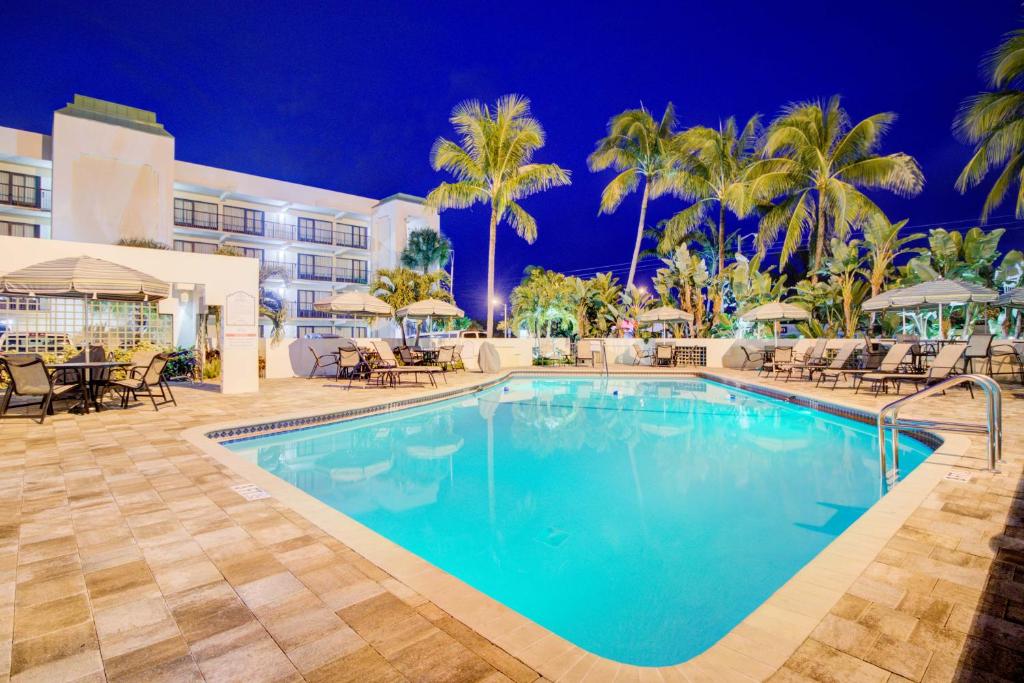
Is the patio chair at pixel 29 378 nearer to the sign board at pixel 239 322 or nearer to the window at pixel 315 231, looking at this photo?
the sign board at pixel 239 322

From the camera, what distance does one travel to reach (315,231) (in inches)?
1278

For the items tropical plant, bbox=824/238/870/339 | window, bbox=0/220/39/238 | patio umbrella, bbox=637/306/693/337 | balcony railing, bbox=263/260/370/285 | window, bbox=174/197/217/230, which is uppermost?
window, bbox=174/197/217/230

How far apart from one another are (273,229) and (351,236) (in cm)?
490

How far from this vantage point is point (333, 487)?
4.99m

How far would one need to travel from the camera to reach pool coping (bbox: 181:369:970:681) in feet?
5.72

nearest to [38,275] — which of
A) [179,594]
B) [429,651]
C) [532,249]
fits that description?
[179,594]

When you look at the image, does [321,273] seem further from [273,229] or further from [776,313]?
[776,313]

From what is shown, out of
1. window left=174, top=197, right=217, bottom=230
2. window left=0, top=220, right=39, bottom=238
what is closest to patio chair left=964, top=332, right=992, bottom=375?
window left=174, top=197, right=217, bottom=230

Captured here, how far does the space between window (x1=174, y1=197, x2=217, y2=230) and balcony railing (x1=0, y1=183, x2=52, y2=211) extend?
200 inches

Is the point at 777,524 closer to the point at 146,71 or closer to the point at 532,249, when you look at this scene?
the point at 146,71

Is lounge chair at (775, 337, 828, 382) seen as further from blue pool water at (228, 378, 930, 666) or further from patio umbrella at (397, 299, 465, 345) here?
patio umbrella at (397, 299, 465, 345)

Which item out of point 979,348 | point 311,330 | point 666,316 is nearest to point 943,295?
point 979,348

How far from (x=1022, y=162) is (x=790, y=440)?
36.2ft

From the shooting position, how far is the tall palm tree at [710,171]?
20047 mm
